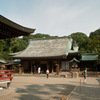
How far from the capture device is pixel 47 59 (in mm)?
25391

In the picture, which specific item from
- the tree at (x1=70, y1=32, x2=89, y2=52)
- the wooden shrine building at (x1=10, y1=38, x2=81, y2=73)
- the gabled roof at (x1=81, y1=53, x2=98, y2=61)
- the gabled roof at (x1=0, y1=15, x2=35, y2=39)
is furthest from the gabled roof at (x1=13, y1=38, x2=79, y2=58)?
the tree at (x1=70, y1=32, x2=89, y2=52)

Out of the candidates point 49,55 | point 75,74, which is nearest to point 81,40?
point 49,55

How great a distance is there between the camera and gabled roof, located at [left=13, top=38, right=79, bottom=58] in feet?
83.9

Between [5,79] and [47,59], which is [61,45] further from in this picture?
[5,79]

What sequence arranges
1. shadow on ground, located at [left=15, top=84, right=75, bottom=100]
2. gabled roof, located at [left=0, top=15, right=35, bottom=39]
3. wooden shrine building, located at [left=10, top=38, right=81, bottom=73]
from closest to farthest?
gabled roof, located at [left=0, top=15, right=35, bottom=39], shadow on ground, located at [left=15, top=84, right=75, bottom=100], wooden shrine building, located at [left=10, top=38, right=81, bottom=73]

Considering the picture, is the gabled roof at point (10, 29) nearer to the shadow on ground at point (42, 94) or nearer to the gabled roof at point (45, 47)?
the shadow on ground at point (42, 94)

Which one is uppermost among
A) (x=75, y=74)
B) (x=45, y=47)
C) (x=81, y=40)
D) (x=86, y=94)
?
(x=81, y=40)

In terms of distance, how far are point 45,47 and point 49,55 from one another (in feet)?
17.2

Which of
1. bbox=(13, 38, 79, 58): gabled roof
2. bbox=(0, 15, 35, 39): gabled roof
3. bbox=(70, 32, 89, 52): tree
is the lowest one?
bbox=(0, 15, 35, 39): gabled roof

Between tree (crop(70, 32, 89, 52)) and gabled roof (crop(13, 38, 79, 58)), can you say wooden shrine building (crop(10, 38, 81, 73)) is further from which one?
tree (crop(70, 32, 89, 52))

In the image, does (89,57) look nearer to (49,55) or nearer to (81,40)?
(49,55)

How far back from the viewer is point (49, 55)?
24141mm

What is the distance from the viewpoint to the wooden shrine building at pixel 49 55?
79.9 ft

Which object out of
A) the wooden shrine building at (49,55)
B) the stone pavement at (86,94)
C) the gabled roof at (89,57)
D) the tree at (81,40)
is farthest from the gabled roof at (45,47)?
the tree at (81,40)
